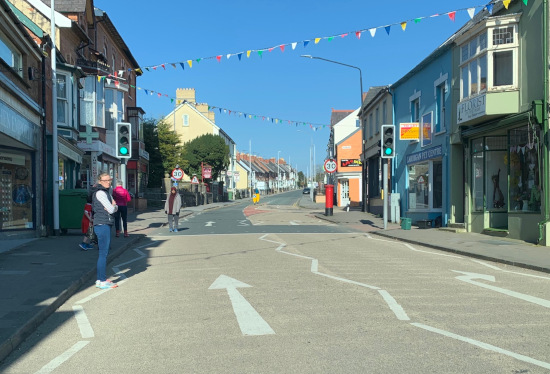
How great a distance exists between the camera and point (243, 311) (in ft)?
21.1

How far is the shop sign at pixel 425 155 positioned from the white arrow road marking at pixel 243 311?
13394 millimetres

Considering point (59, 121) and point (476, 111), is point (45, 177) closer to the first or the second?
point (59, 121)

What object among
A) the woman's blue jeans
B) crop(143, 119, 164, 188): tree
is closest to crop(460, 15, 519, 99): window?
the woman's blue jeans

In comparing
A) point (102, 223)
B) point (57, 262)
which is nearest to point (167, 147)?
point (57, 262)

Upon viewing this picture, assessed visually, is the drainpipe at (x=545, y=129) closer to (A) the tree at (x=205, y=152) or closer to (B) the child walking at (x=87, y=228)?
(B) the child walking at (x=87, y=228)

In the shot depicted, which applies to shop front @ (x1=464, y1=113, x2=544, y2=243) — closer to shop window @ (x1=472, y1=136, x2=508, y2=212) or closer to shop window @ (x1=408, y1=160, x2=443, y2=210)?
shop window @ (x1=472, y1=136, x2=508, y2=212)

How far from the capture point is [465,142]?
17.7m

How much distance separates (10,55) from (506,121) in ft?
45.5

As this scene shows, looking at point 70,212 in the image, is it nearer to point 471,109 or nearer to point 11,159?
point 11,159

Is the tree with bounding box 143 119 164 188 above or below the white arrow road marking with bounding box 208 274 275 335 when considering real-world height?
above

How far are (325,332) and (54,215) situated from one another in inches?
499

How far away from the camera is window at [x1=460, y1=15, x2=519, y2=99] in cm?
1477

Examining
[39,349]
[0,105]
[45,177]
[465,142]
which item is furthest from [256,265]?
[465,142]

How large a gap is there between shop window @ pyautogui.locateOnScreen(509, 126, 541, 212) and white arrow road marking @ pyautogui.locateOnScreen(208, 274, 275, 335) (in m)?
9.65
